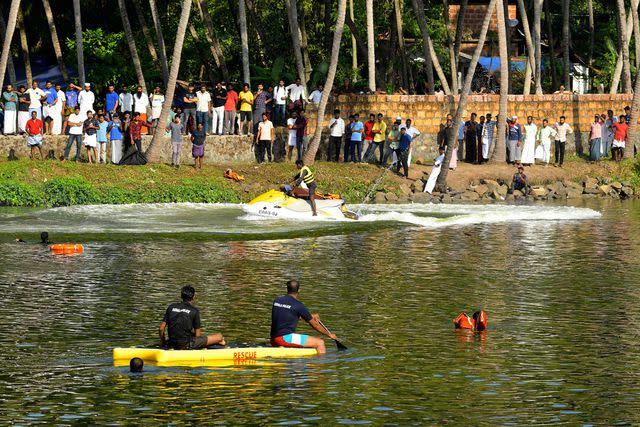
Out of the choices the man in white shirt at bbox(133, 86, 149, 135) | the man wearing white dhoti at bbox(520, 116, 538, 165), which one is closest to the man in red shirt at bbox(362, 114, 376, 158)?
the man wearing white dhoti at bbox(520, 116, 538, 165)

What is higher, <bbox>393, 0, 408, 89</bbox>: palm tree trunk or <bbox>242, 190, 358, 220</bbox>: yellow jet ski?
<bbox>393, 0, 408, 89</bbox>: palm tree trunk

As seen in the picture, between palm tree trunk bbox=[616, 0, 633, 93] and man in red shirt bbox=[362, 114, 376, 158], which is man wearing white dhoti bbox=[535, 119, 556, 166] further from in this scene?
man in red shirt bbox=[362, 114, 376, 158]

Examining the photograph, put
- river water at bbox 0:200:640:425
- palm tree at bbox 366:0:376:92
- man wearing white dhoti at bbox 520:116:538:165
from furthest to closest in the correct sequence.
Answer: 1. man wearing white dhoti at bbox 520:116:538:165
2. palm tree at bbox 366:0:376:92
3. river water at bbox 0:200:640:425

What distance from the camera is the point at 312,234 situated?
1492 inches

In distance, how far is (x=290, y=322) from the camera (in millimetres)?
22250

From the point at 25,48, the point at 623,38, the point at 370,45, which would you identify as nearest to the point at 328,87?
the point at 370,45

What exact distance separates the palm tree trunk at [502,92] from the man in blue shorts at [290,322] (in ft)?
91.4

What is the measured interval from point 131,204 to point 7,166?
388 centimetres

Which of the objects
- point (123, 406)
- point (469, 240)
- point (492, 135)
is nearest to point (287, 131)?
point (492, 135)

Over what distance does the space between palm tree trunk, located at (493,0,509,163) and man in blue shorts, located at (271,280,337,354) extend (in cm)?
2784

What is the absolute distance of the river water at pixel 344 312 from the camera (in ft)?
63.2

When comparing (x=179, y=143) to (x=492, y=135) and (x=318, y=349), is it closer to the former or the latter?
(x=492, y=135)

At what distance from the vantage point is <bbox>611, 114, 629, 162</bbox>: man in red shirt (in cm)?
5244

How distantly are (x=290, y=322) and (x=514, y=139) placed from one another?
29633mm
